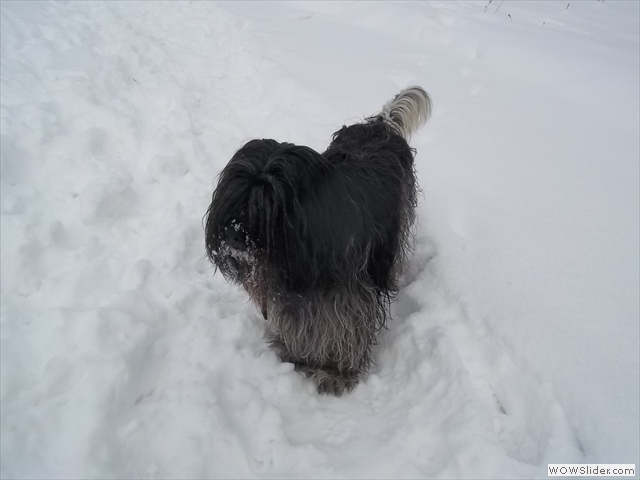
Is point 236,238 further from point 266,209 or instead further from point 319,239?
point 319,239

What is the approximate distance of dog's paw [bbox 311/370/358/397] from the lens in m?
2.33

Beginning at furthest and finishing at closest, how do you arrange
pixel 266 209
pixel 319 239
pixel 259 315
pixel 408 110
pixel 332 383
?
1. pixel 408 110
2. pixel 259 315
3. pixel 332 383
4. pixel 319 239
5. pixel 266 209

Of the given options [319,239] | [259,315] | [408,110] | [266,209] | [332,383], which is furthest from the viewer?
[408,110]

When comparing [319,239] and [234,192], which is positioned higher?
[234,192]

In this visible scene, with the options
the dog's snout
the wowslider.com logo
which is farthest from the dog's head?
the wowslider.com logo

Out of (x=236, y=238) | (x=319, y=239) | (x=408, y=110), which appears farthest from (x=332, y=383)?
(x=408, y=110)

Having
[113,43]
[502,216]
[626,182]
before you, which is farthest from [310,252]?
[113,43]

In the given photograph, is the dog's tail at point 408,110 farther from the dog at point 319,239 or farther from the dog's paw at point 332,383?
the dog's paw at point 332,383

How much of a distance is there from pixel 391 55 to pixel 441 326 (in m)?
4.31

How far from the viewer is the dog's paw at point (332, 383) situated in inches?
91.7

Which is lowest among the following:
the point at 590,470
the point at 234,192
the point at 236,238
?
the point at 590,470

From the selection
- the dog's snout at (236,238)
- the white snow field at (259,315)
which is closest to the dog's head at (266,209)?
the dog's snout at (236,238)

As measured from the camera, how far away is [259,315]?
255 cm

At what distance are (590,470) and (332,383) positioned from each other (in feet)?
4.30
